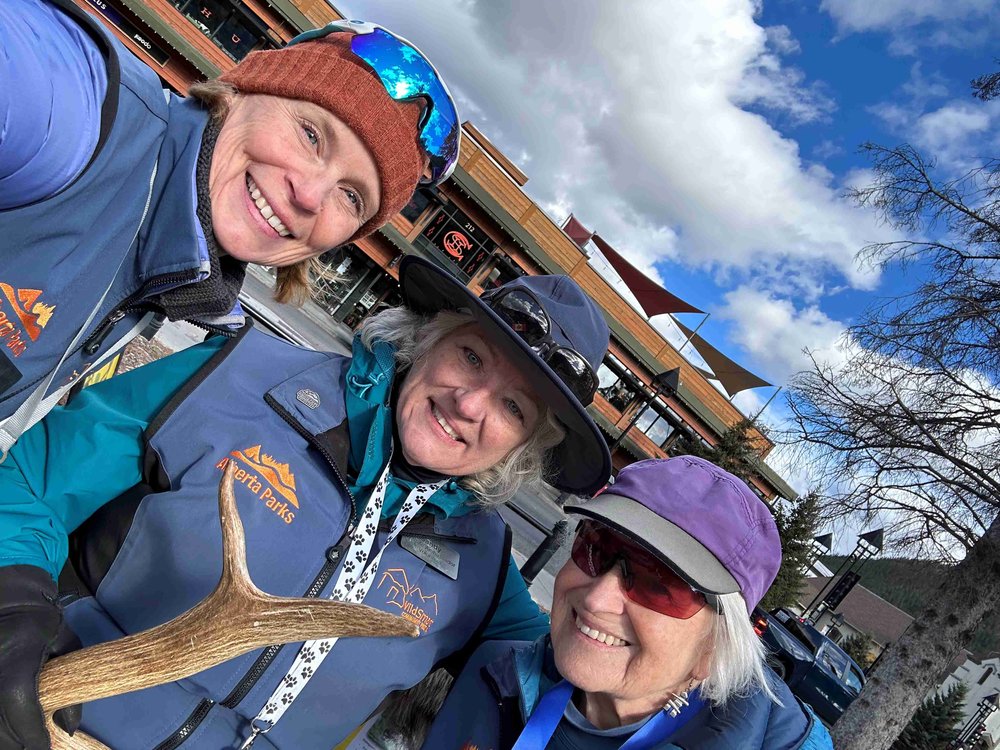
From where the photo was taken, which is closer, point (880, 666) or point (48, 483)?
point (48, 483)

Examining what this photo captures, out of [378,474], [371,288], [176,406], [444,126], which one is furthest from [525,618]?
[371,288]

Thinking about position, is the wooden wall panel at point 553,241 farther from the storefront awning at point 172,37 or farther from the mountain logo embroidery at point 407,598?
the mountain logo embroidery at point 407,598

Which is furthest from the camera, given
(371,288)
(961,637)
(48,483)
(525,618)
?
(371,288)

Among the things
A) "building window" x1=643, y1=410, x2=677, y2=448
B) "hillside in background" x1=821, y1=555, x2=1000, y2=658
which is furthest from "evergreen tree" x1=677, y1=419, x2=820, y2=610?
"hillside in background" x1=821, y1=555, x2=1000, y2=658

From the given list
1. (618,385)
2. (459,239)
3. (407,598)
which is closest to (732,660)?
(407,598)

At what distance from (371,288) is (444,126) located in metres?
25.4

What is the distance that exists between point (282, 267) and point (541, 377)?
105cm

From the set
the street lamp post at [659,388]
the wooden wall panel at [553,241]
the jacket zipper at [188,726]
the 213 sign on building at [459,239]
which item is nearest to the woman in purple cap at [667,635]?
the jacket zipper at [188,726]

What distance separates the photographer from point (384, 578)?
2131 millimetres

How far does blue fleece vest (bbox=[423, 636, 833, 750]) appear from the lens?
6.08 feet

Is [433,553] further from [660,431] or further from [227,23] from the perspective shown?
[660,431]

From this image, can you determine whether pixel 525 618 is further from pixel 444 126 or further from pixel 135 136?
pixel 135 136

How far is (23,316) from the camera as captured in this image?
145 centimetres

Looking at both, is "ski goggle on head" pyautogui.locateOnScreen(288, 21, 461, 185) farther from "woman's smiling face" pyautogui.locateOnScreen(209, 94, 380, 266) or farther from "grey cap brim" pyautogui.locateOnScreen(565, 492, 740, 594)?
"grey cap brim" pyautogui.locateOnScreen(565, 492, 740, 594)
